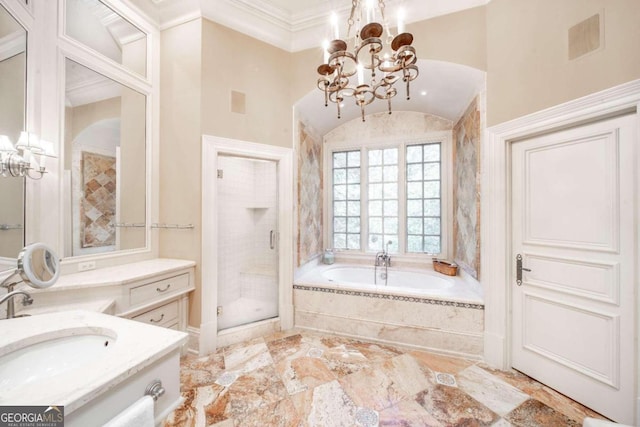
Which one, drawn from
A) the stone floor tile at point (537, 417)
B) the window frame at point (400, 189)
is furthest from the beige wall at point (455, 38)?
the stone floor tile at point (537, 417)

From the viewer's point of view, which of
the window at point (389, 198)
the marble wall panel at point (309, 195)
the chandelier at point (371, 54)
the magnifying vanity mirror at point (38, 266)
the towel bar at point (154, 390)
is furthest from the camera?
the window at point (389, 198)

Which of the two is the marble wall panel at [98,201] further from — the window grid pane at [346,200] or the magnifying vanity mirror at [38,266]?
the window grid pane at [346,200]

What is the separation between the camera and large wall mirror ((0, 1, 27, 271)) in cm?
146

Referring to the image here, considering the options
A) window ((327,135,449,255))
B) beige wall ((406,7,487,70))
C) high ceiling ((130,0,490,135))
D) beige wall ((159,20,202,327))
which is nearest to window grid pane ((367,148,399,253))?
window ((327,135,449,255))

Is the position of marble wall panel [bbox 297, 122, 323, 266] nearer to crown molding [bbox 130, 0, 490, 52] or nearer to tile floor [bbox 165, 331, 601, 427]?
crown molding [bbox 130, 0, 490, 52]

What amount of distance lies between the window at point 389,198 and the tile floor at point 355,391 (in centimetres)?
172

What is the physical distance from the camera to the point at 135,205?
237 cm

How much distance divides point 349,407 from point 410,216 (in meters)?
2.68

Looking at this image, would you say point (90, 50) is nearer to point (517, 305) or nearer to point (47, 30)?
point (47, 30)

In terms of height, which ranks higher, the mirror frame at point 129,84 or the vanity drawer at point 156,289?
the mirror frame at point 129,84

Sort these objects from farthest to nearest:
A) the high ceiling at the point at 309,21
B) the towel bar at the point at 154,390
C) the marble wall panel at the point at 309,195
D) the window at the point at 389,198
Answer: the window at the point at 389,198
the marble wall panel at the point at 309,195
the high ceiling at the point at 309,21
the towel bar at the point at 154,390

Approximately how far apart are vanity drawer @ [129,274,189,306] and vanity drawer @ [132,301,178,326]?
0.51ft

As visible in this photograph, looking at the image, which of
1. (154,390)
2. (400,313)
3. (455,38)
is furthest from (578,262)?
(154,390)

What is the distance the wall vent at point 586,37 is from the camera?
162cm
